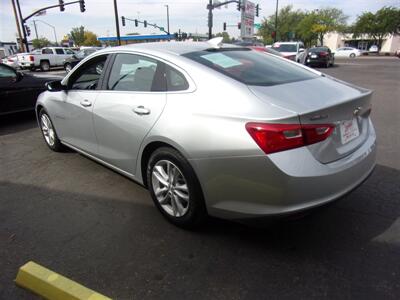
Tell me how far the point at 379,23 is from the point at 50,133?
62.9m

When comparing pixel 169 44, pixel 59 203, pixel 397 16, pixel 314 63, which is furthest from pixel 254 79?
pixel 397 16

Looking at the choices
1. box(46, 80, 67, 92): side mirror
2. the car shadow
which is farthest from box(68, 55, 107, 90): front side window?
the car shadow

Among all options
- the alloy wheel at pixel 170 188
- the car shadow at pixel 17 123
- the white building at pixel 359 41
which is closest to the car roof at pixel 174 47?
the alloy wheel at pixel 170 188

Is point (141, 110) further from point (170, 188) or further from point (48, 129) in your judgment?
point (48, 129)

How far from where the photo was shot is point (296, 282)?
2.27 metres

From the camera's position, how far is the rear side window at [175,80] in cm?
273

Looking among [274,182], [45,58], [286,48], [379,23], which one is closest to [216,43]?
[274,182]

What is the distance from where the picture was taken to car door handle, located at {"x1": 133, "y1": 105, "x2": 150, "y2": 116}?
114 inches

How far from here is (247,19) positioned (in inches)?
1994

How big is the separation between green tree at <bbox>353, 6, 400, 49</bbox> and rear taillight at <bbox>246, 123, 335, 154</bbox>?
62.9 meters

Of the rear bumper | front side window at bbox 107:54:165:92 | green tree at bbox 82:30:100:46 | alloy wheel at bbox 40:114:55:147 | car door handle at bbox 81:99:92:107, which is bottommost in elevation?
green tree at bbox 82:30:100:46

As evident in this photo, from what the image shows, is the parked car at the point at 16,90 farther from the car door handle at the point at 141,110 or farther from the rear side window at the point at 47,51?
the rear side window at the point at 47,51

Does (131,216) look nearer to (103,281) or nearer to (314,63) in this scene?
(103,281)

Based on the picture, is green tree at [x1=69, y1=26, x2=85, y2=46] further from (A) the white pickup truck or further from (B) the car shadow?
(B) the car shadow
